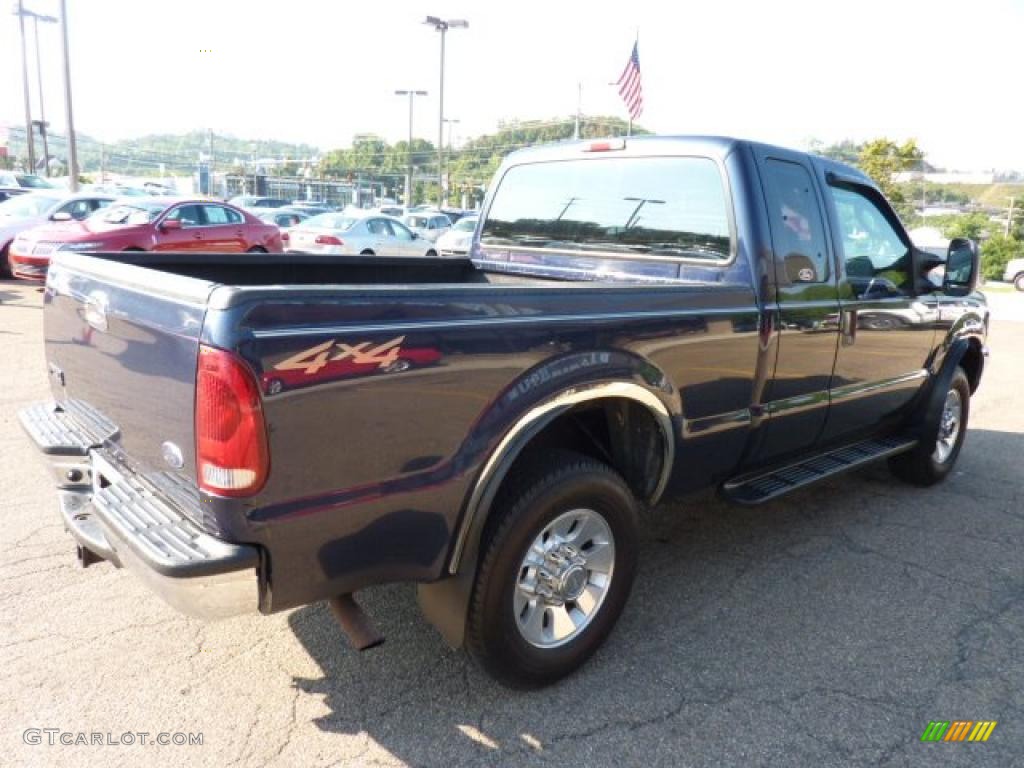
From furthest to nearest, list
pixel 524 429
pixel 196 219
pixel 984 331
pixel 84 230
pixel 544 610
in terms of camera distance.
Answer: pixel 196 219, pixel 84 230, pixel 984 331, pixel 544 610, pixel 524 429

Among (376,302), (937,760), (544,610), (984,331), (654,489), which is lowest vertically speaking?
(937,760)

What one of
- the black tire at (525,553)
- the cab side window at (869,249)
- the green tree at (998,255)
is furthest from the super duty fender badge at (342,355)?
the green tree at (998,255)

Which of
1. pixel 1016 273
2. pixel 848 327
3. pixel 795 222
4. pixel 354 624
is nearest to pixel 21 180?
pixel 795 222

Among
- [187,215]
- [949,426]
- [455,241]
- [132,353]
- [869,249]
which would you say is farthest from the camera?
[455,241]

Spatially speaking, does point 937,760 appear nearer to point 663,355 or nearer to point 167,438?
point 663,355

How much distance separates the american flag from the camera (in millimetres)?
16969

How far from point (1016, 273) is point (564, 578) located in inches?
1026

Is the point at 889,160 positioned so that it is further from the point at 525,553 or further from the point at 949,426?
the point at 525,553

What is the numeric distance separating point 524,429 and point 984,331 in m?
4.33

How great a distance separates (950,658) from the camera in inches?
126

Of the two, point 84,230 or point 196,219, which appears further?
point 196,219

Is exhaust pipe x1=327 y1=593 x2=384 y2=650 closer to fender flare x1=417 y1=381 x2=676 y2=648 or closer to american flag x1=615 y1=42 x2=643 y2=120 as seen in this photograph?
fender flare x1=417 y1=381 x2=676 y2=648

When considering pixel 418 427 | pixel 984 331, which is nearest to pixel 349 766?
pixel 418 427

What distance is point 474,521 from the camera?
253 centimetres
